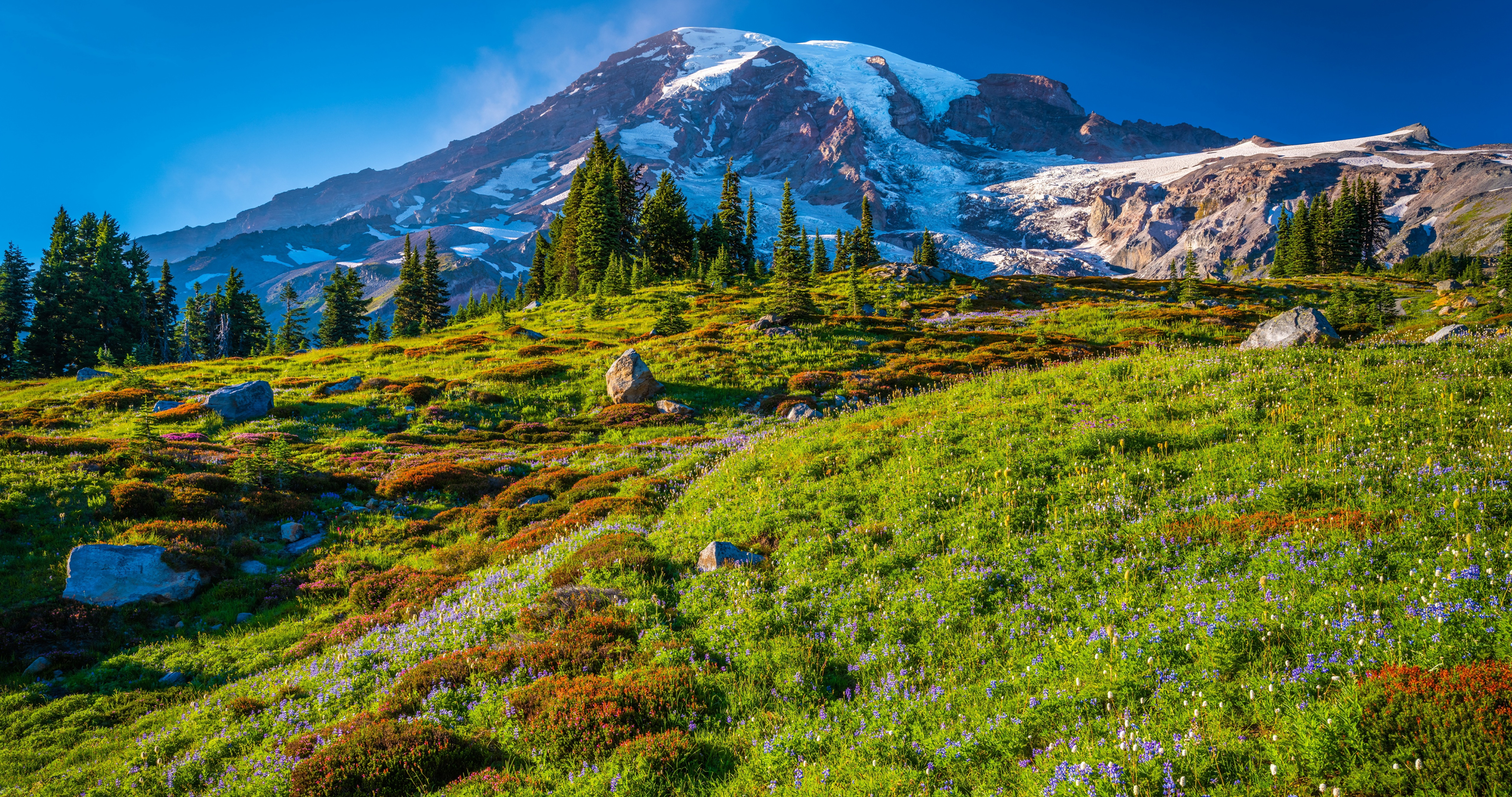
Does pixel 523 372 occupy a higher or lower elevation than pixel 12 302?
lower

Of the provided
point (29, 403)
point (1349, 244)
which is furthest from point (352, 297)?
point (1349, 244)

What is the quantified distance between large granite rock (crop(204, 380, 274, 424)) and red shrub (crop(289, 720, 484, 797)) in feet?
92.6

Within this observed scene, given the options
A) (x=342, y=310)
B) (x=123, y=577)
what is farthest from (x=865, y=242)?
(x=123, y=577)

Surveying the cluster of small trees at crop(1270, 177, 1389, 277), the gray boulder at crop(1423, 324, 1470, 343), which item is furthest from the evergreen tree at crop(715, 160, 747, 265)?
the cluster of small trees at crop(1270, 177, 1389, 277)

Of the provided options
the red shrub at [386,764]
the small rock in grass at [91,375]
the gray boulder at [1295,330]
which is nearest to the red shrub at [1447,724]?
the red shrub at [386,764]

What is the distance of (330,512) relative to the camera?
17.0m

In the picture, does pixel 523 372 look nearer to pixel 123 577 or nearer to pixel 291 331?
pixel 123 577

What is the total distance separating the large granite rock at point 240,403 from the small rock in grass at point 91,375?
1875 cm

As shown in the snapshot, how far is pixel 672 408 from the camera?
27188 millimetres

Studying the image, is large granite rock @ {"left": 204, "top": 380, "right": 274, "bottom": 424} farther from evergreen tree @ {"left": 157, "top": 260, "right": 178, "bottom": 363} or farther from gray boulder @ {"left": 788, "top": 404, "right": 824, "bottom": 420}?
evergreen tree @ {"left": 157, "top": 260, "right": 178, "bottom": 363}

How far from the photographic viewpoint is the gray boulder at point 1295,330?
18453mm

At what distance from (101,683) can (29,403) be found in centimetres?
3386

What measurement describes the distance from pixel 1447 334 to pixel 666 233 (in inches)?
2849

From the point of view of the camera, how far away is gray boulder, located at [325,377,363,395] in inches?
1278
